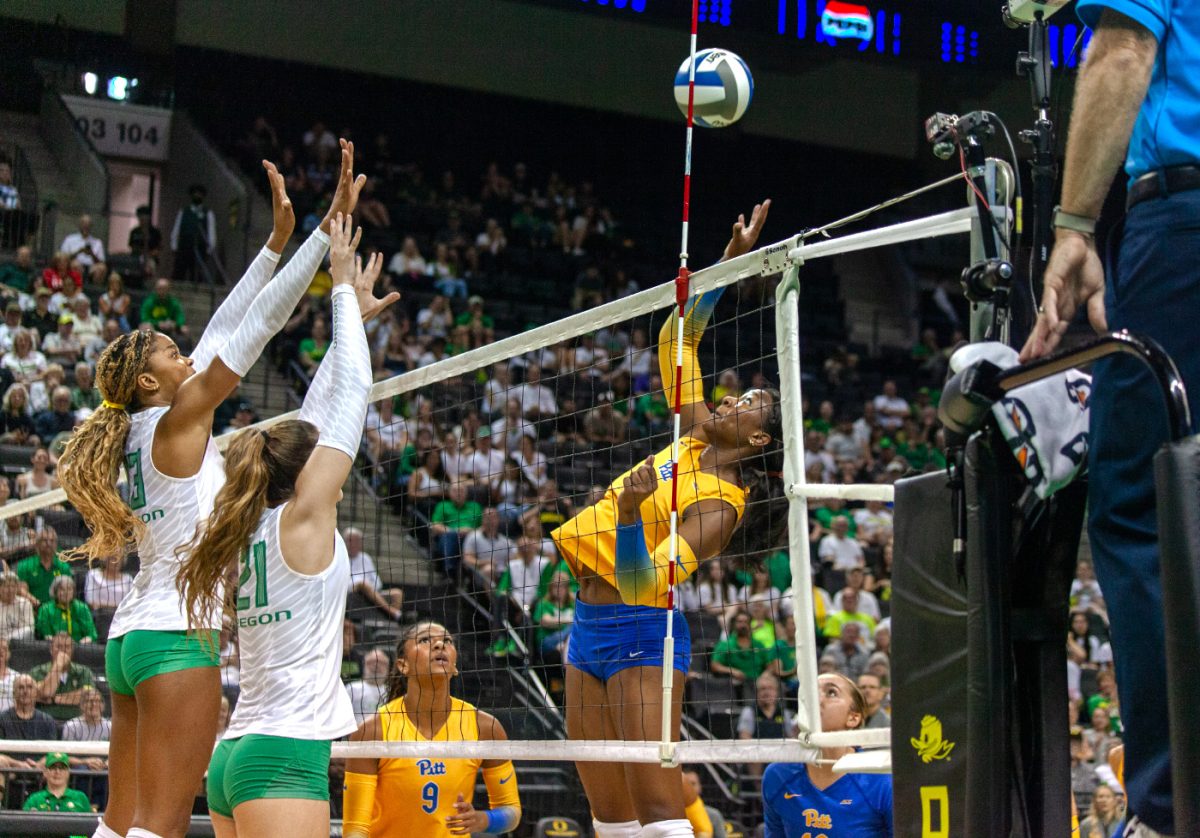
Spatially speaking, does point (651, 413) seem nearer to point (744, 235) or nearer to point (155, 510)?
point (744, 235)

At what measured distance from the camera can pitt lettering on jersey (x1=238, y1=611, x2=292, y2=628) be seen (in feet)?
12.7

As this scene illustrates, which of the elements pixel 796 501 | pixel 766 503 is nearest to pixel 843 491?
pixel 796 501

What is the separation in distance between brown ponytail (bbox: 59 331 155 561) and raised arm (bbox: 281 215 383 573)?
2.53ft

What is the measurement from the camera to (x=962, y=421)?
231 cm

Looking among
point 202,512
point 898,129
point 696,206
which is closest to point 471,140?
point 696,206

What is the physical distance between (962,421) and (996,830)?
667 mm

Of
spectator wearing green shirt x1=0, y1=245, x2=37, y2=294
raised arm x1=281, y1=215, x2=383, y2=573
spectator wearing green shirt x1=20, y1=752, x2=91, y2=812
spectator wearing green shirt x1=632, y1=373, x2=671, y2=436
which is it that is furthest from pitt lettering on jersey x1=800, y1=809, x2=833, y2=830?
spectator wearing green shirt x1=0, y1=245, x2=37, y2=294

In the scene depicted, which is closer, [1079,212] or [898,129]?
[1079,212]

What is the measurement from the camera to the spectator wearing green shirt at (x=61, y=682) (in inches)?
330

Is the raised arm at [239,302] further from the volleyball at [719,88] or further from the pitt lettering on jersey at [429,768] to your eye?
the pitt lettering on jersey at [429,768]

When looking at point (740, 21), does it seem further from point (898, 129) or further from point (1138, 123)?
point (1138, 123)

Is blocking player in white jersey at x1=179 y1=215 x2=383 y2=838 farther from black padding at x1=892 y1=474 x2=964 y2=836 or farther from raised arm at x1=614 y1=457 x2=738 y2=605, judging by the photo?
black padding at x1=892 y1=474 x2=964 y2=836

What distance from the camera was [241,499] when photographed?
12.8 feet

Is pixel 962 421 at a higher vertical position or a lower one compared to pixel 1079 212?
lower
